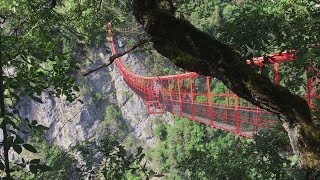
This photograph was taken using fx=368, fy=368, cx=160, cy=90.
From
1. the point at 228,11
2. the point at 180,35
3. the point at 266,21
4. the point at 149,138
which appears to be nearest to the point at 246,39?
the point at 266,21

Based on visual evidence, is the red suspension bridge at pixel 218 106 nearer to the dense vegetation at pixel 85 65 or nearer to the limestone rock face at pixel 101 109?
the dense vegetation at pixel 85 65

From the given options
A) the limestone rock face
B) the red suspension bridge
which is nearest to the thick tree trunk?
the red suspension bridge

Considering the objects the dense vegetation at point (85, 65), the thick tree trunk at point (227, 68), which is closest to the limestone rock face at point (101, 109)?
the dense vegetation at point (85, 65)

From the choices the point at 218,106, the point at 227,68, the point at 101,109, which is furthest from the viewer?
the point at 101,109

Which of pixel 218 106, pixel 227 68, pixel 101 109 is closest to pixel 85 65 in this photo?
pixel 227 68

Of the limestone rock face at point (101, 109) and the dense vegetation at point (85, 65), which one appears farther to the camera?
the limestone rock face at point (101, 109)

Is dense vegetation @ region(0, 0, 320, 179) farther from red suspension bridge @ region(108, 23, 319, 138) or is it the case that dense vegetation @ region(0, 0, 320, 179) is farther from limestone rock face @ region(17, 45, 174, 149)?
limestone rock face @ region(17, 45, 174, 149)

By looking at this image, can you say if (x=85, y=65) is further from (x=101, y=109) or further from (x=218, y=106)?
(x=101, y=109)

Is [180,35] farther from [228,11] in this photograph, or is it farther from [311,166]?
[228,11]

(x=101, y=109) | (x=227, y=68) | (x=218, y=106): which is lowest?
(x=101, y=109)
